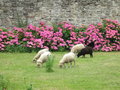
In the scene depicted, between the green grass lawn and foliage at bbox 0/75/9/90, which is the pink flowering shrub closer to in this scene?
the green grass lawn

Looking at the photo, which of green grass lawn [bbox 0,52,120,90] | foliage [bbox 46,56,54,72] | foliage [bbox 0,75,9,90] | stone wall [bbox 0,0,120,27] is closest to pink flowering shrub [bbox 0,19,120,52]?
stone wall [bbox 0,0,120,27]

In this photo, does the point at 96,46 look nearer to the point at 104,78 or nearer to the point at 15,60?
the point at 15,60

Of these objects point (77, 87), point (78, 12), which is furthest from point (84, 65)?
point (78, 12)

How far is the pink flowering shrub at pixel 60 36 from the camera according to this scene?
18.0 metres

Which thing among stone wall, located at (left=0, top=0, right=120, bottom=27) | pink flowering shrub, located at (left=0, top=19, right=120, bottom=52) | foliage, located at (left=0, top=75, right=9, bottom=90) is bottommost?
pink flowering shrub, located at (left=0, top=19, right=120, bottom=52)

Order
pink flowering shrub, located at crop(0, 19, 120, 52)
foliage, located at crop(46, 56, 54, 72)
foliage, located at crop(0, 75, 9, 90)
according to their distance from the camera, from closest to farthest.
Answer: foliage, located at crop(0, 75, 9, 90)
foliage, located at crop(46, 56, 54, 72)
pink flowering shrub, located at crop(0, 19, 120, 52)

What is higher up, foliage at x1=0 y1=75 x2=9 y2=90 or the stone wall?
the stone wall

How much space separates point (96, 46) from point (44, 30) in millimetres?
2912

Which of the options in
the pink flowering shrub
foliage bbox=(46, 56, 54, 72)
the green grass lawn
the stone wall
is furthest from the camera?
the stone wall

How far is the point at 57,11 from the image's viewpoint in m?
20.1

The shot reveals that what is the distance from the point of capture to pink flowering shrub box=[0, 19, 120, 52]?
1795 centimetres

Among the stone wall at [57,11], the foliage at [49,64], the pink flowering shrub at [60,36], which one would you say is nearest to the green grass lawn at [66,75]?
the foliage at [49,64]

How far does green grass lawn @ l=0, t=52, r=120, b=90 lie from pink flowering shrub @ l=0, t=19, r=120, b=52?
360 centimetres

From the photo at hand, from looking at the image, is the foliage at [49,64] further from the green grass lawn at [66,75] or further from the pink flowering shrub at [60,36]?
the pink flowering shrub at [60,36]
